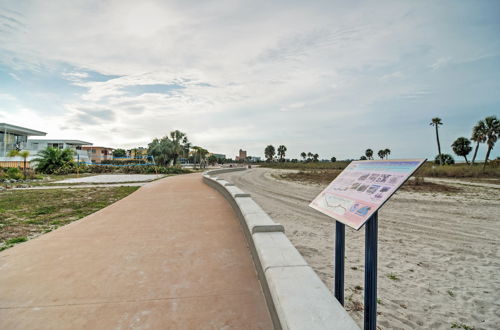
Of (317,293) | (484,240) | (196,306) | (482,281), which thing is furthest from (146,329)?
(484,240)

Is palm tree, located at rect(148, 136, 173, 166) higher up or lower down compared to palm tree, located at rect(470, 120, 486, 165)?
lower down

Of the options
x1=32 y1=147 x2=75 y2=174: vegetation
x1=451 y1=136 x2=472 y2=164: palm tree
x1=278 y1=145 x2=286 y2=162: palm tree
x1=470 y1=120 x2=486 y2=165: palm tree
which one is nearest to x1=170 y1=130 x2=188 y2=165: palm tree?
x1=32 y1=147 x2=75 y2=174: vegetation

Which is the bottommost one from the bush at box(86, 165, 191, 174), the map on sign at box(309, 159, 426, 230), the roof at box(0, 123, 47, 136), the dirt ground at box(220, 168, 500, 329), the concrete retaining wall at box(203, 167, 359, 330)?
the dirt ground at box(220, 168, 500, 329)

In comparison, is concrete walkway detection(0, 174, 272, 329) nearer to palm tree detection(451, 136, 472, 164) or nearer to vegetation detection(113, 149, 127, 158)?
palm tree detection(451, 136, 472, 164)

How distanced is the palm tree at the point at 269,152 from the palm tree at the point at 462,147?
82373mm

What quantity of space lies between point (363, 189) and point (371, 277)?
0.77 metres

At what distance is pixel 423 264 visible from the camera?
15.8 feet

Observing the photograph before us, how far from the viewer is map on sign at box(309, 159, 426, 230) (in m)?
2.06

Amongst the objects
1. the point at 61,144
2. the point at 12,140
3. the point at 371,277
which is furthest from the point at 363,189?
the point at 61,144

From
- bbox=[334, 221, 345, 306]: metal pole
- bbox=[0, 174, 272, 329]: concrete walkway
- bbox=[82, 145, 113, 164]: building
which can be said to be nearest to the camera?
bbox=[0, 174, 272, 329]: concrete walkway

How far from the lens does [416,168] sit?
6.53 ft

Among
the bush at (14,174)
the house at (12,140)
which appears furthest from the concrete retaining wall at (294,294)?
the house at (12,140)

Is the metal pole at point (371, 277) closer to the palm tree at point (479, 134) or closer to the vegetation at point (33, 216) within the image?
the vegetation at point (33, 216)

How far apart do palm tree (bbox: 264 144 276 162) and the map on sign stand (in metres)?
136
